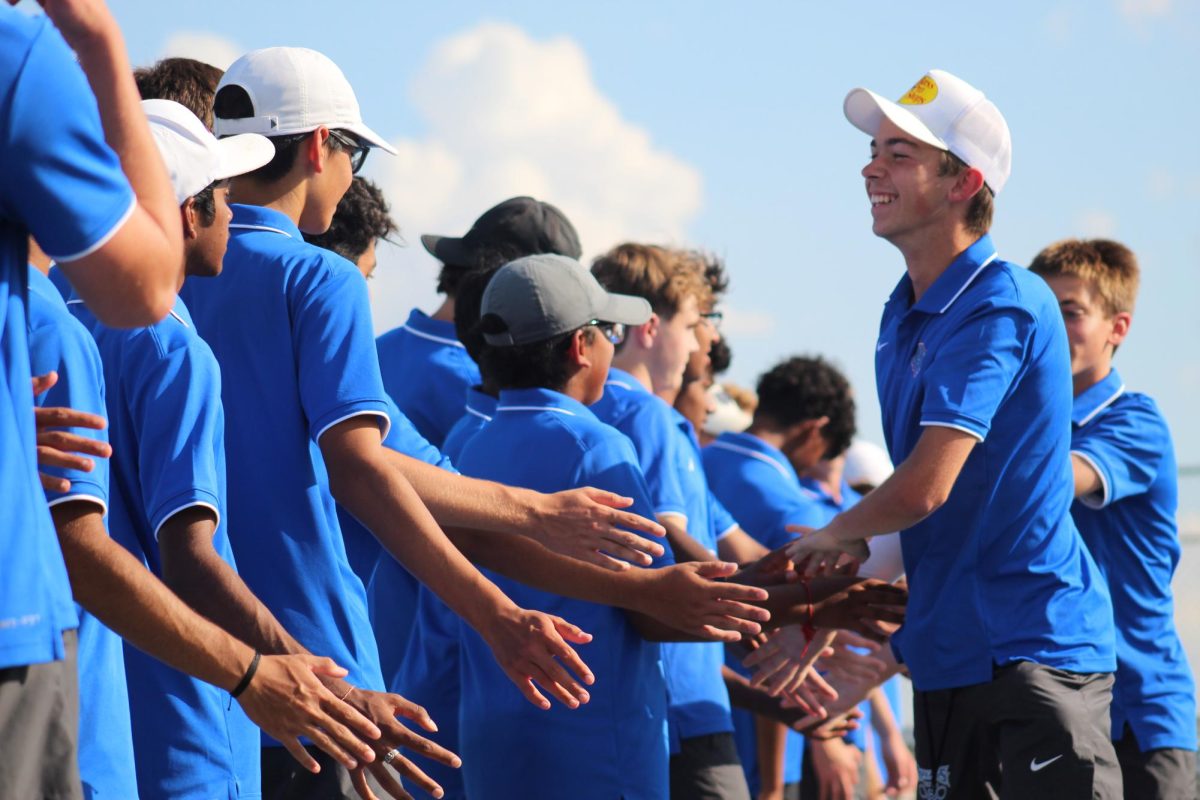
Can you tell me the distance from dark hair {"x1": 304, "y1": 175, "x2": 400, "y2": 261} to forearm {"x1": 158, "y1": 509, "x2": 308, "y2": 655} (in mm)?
2176

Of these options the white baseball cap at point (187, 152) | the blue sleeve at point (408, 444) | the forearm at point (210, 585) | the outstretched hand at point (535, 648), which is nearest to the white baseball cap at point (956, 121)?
the blue sleeve at point (408, 444)

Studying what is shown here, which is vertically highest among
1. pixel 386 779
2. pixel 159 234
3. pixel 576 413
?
pixel 576 413

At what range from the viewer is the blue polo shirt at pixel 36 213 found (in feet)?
6.41

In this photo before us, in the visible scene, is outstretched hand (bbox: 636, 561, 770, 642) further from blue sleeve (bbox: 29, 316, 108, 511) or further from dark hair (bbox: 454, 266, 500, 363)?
blue sleeve (bbox: 29, 316, 108, 511)

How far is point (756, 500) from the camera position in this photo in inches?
288

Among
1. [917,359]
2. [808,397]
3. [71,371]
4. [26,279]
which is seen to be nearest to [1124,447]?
[917,359]

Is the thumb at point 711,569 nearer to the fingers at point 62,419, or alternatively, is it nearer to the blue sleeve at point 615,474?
the blue sleeve at point 615,474

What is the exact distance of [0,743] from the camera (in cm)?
195

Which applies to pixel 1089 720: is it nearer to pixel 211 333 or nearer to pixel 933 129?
pixel 933 129

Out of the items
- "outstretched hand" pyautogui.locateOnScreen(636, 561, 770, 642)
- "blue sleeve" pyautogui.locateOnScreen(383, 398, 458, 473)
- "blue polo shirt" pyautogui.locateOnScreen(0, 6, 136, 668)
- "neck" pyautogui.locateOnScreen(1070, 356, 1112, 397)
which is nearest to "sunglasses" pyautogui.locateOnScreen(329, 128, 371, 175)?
"blue sleeve" pyautogui.locateOnScreen(383, 398, 458, 473)

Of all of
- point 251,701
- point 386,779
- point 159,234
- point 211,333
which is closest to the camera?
point 159,234

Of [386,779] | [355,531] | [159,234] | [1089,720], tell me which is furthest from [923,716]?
[159,234]

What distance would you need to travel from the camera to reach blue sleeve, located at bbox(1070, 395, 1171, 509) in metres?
5.05

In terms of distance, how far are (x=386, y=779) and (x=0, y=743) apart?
1.03 m
